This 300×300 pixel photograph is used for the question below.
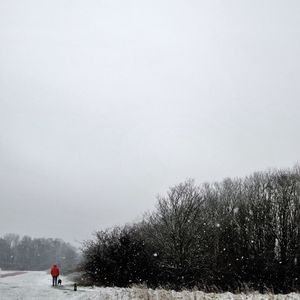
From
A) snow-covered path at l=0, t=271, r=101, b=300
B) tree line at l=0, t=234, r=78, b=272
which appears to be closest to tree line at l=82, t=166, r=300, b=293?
snow-covered path at l=0, t=271, r=101, b=300

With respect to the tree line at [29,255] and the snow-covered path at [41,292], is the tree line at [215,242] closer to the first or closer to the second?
the snow-covered path at [41,292]

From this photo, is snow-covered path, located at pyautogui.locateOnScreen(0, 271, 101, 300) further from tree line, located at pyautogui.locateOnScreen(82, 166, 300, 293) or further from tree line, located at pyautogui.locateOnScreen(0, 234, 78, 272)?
tree line, located at pyautogui.locateOnScreen(0, 234, 78, 272)

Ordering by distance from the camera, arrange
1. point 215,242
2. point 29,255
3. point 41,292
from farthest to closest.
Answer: point 29,255
point 215,242
point 41,292

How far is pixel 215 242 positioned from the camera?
159ft

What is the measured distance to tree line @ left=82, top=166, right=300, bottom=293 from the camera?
36.6 meters

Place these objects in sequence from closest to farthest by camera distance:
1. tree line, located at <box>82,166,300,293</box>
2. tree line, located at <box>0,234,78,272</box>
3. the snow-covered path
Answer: the snow-covered path → tree line, located at <box>82,166,300,293</box> → tree line, located at <box>0,234,78,272</box>

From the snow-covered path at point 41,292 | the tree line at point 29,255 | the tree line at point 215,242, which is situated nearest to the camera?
the snow-covered path at point 41,292

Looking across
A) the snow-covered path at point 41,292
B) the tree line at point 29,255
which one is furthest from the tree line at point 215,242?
the tree line at point 29,255

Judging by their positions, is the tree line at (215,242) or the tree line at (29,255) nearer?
the tree line at (215,242)

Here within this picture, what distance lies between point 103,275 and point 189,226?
9.05 metres

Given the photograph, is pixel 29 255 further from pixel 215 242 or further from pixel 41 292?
pixel 41 292

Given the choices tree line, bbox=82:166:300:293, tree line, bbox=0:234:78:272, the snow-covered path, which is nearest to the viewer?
the snow-covered path

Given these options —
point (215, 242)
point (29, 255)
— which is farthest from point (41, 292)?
point (29, 255)

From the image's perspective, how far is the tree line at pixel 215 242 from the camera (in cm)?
3659
